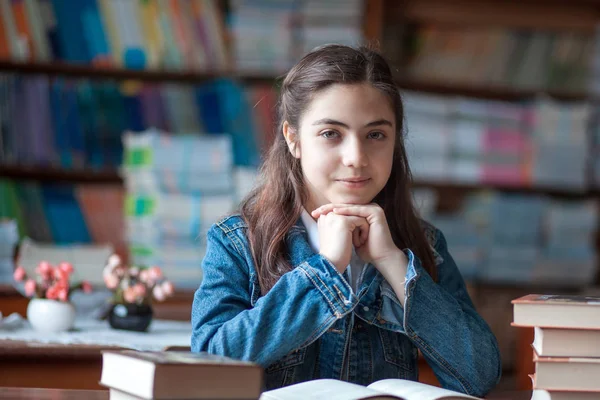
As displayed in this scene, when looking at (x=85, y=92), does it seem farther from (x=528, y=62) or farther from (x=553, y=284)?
Answer: (x=553, y=284)

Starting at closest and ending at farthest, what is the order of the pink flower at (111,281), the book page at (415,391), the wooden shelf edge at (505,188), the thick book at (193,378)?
the thick book at (193,378)
the book page at (415,391)
the pink flower at (111,281)
the wooden shelf edge at (505,188)

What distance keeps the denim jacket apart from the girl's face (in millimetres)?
114

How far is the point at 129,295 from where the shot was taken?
209cm

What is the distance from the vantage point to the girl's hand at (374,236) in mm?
1371

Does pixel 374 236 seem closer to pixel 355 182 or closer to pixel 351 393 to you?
pixel 355 182

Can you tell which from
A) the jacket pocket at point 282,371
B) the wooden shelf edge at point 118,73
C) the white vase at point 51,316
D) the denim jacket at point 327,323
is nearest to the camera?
the denim jacket at point 327,323

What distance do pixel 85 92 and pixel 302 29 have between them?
804 mm

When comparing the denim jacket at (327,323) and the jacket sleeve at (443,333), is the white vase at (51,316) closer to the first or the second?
the denim jacket at (327,323)

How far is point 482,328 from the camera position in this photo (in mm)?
1444

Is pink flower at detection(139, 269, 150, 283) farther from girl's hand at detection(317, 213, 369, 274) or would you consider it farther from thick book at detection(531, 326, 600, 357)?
thick book at detection(531, 326, 600, 357)

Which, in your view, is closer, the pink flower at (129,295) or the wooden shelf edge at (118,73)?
the pink flower at (129,295)

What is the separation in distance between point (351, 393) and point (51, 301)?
3.87 feet

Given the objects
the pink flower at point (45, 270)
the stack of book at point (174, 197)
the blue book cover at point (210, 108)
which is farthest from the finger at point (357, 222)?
the blue book cover at point (210, 108)

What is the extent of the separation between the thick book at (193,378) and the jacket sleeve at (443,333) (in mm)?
461
